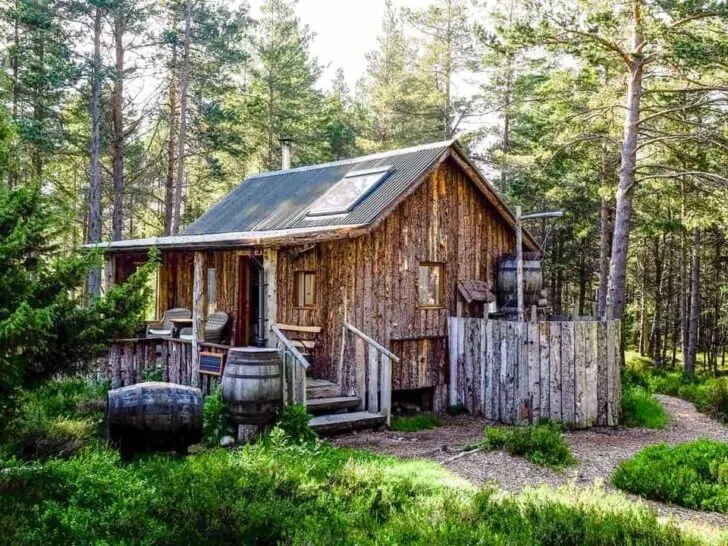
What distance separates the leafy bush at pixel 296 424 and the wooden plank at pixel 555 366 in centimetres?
432

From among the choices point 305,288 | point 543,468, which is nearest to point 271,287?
point 305,288

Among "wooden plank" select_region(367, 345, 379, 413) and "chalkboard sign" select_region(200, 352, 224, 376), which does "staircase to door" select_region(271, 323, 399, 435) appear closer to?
"wooden plank" select_region(367, 345, 379, 413)

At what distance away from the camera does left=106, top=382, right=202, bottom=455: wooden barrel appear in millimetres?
7461

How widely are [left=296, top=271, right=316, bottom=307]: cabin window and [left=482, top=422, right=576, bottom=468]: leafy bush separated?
15.3 ft

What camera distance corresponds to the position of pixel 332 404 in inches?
408

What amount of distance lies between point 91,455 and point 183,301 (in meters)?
9.25

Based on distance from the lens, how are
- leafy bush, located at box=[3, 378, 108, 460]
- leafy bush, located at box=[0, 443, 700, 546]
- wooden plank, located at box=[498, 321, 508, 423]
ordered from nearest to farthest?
leafy bush, located at box=[0, 443, 700, 546] < leafy bush, located at box=[3, 378, 108, 460] < wooden plank, located at box=[498, 321, 508, 423]

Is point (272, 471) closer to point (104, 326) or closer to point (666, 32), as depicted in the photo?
point (104, 326)

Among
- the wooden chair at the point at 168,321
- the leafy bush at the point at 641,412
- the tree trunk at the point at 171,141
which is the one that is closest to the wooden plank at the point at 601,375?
the leafy bush at the point at 641,412

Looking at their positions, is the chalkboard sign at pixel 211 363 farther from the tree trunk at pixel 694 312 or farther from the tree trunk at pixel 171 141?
the tree trunk at pixel 694 312

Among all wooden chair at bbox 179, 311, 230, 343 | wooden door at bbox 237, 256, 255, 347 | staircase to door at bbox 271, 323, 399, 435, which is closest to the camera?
staircase to door at bbox 271, 323, 399, 435

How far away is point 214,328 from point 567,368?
7226 mm

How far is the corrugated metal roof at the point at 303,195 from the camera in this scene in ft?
38.4

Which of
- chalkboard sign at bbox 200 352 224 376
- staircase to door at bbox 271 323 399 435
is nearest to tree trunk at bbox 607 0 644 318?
staircase to door at bbox 271 323 399 435
